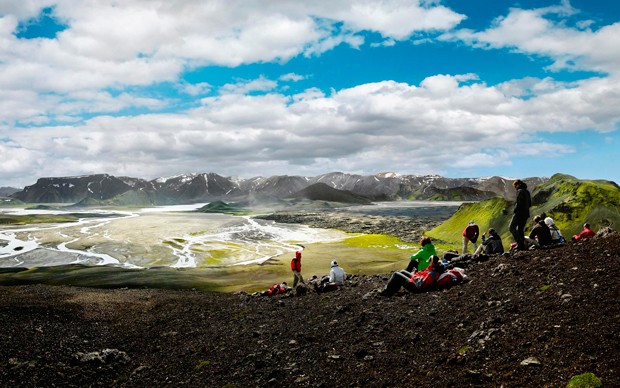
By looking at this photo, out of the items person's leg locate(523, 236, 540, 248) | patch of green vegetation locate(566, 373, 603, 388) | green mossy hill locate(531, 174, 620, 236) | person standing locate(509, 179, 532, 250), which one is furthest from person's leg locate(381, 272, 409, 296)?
green mossy hill locate(531, 174, 620, 236)

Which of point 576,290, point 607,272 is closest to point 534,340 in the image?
point 576,290

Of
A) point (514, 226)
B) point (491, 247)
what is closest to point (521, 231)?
point (514, 226)

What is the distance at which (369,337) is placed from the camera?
18.3 m

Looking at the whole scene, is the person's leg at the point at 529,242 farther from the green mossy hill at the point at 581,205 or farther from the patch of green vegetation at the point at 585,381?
the green mossy hill at the point at 581,205

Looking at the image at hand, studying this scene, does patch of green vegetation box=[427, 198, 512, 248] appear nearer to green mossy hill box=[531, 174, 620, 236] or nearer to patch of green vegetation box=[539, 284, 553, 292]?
green mossy hill box=[531, 174, 620, 236]

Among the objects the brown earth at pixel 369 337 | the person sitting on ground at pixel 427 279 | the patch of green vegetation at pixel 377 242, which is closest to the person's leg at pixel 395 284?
the person sitting on ground at pixel 427 279

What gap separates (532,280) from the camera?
1875 centimetres

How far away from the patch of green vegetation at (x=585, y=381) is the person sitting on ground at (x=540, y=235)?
15.3m

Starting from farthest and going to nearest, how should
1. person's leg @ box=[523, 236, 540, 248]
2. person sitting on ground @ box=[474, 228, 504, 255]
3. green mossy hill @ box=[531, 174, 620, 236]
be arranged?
green mossy hill @ box=[531, 174, 620, 236], person sitting on ground @ box=[474, 228, 504, 255], person's leg @ box=[523, 236, 540, 248]

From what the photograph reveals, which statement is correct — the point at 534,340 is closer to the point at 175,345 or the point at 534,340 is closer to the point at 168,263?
the point at 175,345

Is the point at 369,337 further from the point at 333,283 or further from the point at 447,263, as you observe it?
the point at 333,283

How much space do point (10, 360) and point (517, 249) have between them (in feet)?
88.8

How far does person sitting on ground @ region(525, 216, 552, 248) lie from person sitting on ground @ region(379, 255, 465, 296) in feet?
17.0

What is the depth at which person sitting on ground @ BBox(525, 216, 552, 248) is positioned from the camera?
80.6ft
